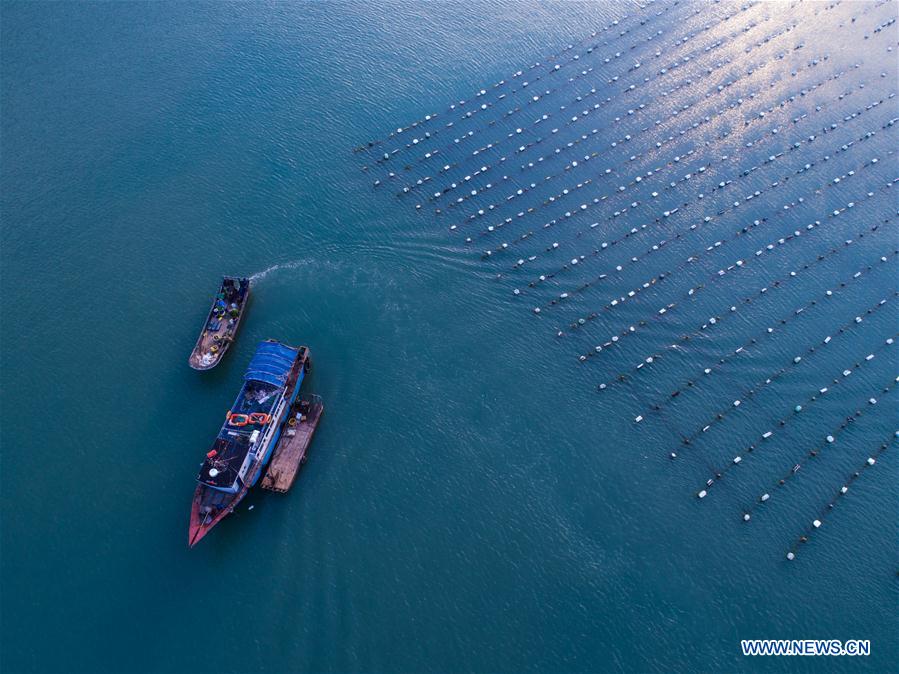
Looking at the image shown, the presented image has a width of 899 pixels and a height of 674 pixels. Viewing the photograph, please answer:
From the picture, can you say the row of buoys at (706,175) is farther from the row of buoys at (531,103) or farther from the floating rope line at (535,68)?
the floating rope line at (535,68)

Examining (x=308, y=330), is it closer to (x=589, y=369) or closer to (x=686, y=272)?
(x=589, y=369)

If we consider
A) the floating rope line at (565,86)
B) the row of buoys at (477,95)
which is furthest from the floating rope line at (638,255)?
the row of buoys at (477,95)

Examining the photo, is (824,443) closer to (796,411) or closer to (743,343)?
(796,411)

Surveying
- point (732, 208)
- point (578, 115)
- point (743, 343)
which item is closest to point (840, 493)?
point (743, 343)

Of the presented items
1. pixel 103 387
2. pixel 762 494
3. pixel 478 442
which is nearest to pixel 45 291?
pixel 103 387

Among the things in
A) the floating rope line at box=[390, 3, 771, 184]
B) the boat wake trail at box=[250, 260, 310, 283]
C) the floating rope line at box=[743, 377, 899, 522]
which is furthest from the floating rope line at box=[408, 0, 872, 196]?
the floating rope line at box=[743, 377, 899, 522]

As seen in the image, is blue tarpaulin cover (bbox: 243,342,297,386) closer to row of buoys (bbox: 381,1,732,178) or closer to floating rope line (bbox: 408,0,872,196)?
floating rope line (bbox: 408,0,872,196)
